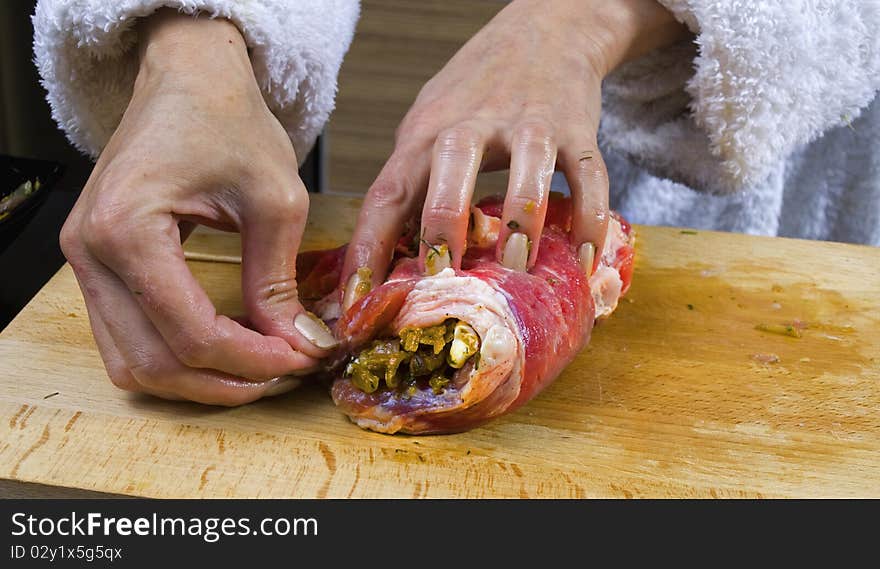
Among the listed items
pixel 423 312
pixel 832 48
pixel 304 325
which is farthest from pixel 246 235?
pixel 832 48

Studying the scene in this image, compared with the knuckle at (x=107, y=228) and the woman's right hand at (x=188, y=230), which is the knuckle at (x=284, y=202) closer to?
the woman's right hand at (x=188, y=230)

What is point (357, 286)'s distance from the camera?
1.27m

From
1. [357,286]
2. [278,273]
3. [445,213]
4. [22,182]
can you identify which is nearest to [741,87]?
[445,213]

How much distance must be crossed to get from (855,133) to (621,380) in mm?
1034

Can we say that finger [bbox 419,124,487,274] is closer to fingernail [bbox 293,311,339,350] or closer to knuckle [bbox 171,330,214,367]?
fingernail [bbox 293,311,339,350]

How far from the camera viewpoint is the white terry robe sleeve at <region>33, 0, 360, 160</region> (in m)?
1.34

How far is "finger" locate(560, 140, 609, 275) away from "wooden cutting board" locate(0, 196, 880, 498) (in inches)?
7.6

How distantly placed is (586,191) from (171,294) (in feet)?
1.94

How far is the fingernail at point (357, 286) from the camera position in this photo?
1.26m

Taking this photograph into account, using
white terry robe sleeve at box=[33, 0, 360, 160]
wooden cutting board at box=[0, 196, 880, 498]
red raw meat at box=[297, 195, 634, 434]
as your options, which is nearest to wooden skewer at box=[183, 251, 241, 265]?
wooden cutting board at box=[0, 196, 880, 498]

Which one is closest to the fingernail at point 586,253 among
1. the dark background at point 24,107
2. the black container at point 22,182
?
the black container at point 22,182

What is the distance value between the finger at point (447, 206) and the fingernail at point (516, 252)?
60 millimetres

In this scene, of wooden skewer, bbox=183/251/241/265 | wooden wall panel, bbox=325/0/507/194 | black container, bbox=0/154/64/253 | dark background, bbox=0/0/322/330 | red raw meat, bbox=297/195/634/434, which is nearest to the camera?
red raw meat, bbox=297/195/634/434

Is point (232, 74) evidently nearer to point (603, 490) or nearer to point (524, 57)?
point (524, 57)
